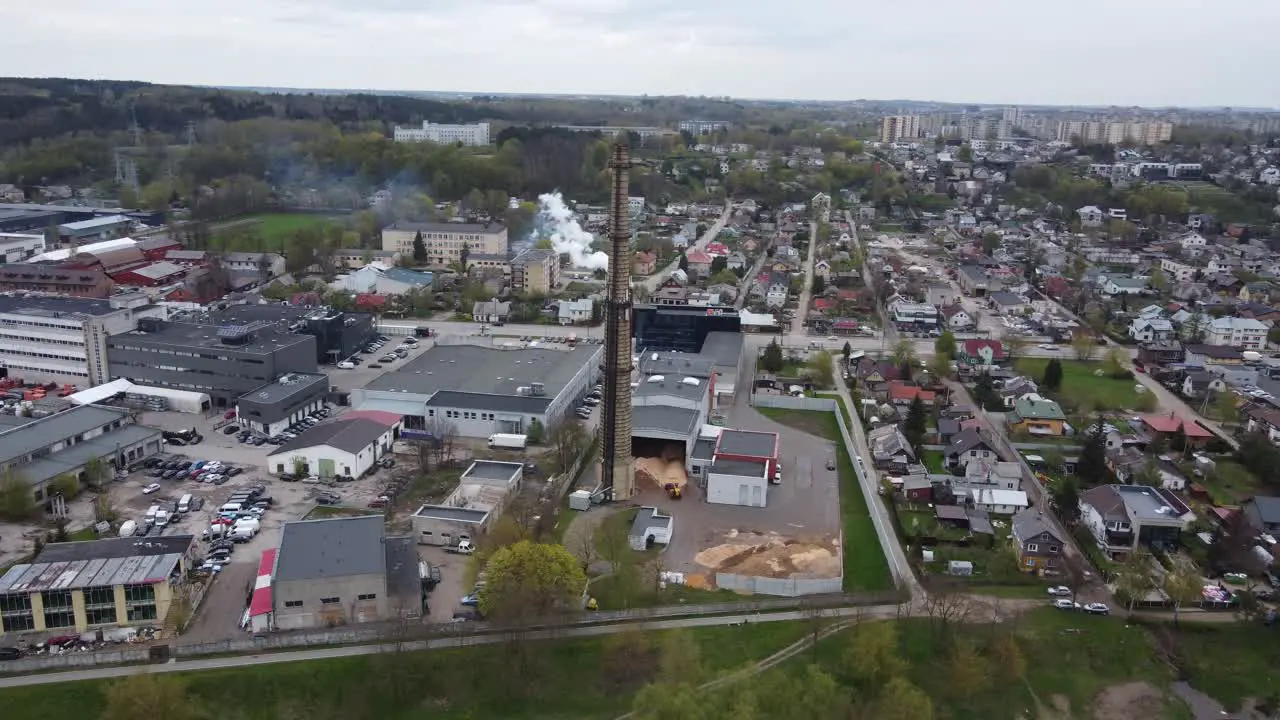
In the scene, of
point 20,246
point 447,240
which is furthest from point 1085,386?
point 20,246

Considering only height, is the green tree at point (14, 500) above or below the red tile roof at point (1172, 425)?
below

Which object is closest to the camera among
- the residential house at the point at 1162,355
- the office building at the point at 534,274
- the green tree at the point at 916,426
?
the green tree at the point at 916,426

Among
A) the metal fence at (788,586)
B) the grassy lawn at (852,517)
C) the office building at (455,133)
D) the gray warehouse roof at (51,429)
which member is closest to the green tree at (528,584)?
the metal fence at (788,586)

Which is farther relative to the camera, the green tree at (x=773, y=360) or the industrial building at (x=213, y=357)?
the green tree at (x=773, y=360)

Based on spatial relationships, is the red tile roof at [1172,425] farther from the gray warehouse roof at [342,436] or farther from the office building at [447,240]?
the office building at [447,240]

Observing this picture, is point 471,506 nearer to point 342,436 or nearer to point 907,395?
point 342,436

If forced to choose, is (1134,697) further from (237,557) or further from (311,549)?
(237,557)

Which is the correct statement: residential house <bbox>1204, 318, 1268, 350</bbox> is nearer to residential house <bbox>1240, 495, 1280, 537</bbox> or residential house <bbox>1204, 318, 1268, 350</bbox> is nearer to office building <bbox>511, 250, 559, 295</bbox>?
residential house <bbox>1240, 495, 1280, 537</bbox>

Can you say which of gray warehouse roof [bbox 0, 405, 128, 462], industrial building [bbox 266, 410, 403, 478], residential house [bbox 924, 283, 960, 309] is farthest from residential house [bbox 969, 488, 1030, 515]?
gray warehouse roof [bbox 0, 405, 128, 462]
